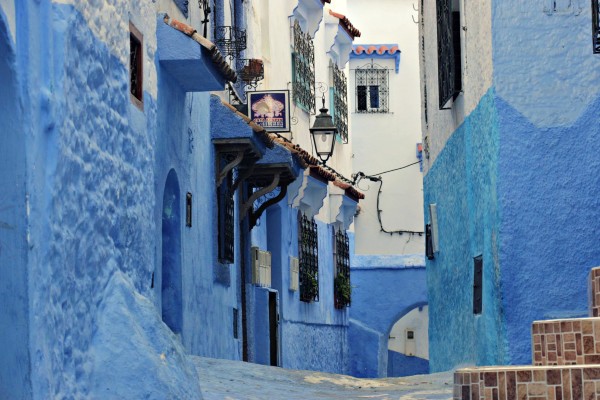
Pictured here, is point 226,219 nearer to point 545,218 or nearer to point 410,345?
point 545,218

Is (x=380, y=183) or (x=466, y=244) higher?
(x=380, y=183)

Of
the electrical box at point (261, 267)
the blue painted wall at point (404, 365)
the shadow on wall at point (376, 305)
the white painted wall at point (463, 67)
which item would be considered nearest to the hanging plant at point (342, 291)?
the shadow on wall at point (376, 305)

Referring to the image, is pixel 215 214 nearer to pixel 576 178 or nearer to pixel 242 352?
pixel 242 352

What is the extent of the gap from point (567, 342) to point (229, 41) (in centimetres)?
810

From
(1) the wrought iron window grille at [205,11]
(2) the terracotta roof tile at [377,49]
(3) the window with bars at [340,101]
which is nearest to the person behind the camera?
(1) the wrought iron window grille at [205,11]

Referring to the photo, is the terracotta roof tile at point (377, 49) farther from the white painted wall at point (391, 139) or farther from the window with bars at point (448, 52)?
the window with bars at point (448, 52)

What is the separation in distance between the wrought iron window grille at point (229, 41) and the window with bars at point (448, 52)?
8.15 ft

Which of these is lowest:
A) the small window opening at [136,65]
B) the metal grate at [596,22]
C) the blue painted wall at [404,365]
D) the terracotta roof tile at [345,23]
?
the blue painted wall at [404,365]

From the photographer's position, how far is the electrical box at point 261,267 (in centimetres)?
1750

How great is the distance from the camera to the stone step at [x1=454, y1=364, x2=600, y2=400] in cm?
673

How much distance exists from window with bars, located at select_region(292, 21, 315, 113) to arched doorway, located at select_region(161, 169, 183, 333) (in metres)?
9.17

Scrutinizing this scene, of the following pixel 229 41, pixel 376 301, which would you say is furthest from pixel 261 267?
pixel 376 301

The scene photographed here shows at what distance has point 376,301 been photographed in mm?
28406

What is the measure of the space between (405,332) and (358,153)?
4.92m
